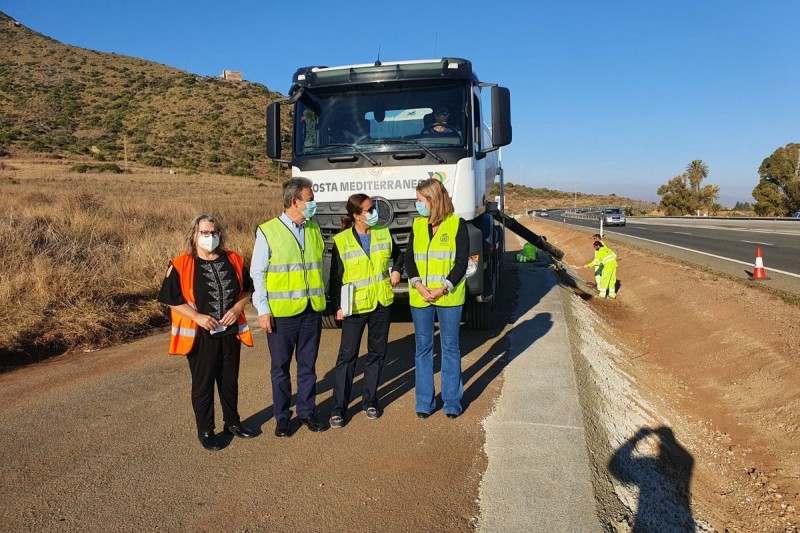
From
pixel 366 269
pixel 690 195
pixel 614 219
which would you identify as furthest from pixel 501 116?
pixel 690 195

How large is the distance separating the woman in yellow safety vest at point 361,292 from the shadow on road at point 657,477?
73.4 inches

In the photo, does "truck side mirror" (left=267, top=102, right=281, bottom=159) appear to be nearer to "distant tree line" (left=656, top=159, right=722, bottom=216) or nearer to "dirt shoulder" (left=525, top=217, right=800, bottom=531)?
"dirt shoulder" (left=525, top=217, right=800, bottom=531)

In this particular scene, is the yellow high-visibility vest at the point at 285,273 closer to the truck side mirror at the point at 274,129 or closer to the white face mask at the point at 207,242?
the white face mask at the point at 207,242

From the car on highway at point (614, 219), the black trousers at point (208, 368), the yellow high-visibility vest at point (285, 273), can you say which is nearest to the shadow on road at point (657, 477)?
the yellow high-visibility vest at point (285, 273)

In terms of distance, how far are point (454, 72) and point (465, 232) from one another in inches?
110

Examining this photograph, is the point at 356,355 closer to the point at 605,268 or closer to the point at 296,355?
the point at 296,355

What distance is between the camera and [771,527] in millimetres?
4203

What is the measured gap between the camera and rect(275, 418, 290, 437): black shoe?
412 centimetres

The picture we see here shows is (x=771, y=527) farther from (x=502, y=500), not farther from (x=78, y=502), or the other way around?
(x=78, y=502)

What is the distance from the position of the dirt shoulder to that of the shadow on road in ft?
0.26

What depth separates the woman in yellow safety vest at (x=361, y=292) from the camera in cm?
435

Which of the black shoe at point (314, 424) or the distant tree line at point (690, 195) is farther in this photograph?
the distant tree line at point (690, 195)

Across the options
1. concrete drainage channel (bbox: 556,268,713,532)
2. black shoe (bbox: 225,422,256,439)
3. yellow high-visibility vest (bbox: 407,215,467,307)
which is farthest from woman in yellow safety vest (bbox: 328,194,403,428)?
concrete drainage channel (bbox: 556,268,713,532)

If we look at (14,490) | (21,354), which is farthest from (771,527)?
(21,354)
